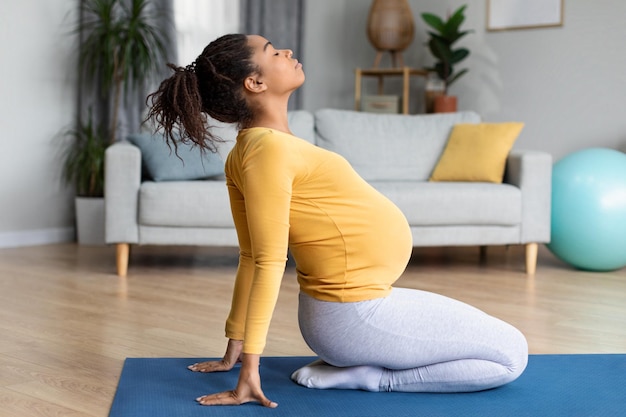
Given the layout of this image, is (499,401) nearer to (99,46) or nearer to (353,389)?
(353,389)

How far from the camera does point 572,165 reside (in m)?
4.22

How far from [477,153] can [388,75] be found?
5.95 ft

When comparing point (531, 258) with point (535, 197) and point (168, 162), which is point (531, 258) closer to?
point (535, 197)

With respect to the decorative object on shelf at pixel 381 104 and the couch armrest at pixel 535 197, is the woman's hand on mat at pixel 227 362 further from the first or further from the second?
the decorative object on shelf at pixel 381 104

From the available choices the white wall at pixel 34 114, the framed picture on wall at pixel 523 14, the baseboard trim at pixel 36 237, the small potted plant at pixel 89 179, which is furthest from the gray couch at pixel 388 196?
the framed picture on wall at pixel 523 14

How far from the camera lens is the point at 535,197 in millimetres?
4164

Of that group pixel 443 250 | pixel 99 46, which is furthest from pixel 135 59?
pixel 443 250

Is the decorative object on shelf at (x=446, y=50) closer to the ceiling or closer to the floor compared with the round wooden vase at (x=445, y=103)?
closer to the ceiling

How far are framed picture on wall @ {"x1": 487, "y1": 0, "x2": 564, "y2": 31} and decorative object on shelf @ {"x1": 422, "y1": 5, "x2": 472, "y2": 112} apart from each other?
0.22 metres

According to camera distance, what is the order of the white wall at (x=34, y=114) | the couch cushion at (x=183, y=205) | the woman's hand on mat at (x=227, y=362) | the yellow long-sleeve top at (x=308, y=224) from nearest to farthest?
the yellow long-sleeve top at (x=308, y=224) → the woman's hand on mat at (x=227, y=362) → the couch cushion at (x=183, y=205) → the white wall at (x=34, y=114)

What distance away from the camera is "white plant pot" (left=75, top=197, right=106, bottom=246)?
16.3 ft

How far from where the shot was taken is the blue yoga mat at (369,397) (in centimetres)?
192

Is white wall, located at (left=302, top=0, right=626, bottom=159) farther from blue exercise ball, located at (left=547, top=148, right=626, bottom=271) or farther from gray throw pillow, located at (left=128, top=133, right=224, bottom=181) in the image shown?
gray throw pillow, located at (left=128, top=133, right=224, bottom=181)

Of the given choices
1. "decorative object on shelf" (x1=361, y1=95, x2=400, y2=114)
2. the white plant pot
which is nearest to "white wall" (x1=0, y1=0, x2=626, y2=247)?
the white plant pot
